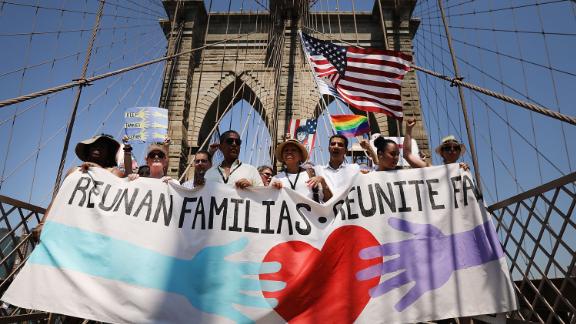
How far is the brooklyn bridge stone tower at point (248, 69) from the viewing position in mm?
12328

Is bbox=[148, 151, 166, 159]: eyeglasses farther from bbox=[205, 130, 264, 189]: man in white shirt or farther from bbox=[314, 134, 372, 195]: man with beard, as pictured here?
bbox=[314, 134, 372, 195]: man with beard

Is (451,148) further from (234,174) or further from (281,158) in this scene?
(234,174)

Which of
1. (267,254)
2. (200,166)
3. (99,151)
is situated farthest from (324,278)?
(99,151)

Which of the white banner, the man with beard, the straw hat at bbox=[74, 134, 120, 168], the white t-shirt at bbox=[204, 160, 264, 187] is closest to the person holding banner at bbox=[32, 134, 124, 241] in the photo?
the straw hat at bbox=[74, 134, 120, 168]

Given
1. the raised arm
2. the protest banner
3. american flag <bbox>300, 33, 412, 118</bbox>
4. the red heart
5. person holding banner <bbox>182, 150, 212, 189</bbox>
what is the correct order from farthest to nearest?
the protest banner, american flag <bbox>300, 33, 412, 118</bbox>, the raised arm, person holding banner <bbox>182, 150, 212, 189</bbox>, the red heart

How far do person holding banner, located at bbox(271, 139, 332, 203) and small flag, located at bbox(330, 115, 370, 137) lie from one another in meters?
5.34

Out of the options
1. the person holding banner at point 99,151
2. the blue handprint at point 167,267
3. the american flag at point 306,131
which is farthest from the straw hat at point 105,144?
the american flag at point 306,131

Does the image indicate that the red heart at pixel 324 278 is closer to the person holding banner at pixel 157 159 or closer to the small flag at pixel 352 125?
the person holding banner at pixel 157 159

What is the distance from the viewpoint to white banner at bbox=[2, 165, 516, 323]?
6.89 ft

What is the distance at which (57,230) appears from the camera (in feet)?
7.56

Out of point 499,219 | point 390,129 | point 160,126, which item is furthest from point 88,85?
point 390,129

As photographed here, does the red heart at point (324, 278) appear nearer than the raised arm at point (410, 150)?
Yes

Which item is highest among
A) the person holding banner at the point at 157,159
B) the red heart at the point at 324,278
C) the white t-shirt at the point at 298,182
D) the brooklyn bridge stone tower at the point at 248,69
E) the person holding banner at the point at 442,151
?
the brooklyn bridge stone tower at the point at 248,69

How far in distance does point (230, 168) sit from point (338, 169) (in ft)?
3.09
